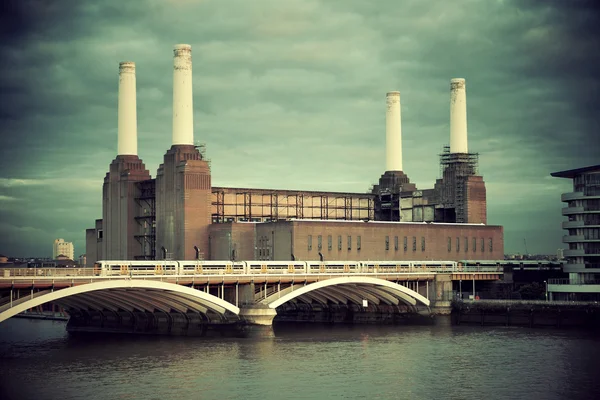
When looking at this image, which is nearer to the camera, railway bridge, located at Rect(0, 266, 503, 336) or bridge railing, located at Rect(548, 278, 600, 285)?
railway bridge, located at Rect(0, 266, 503, 336)

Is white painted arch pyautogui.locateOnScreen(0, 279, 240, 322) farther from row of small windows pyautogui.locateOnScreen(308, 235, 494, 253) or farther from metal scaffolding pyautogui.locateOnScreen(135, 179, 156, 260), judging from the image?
metal scaffolding pyautogui.locateOnScreen(135, 179, 156, 260)

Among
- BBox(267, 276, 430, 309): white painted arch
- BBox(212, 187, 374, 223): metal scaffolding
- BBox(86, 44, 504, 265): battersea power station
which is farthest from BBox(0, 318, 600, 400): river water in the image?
BBox(212, 187, 374, 223): metal scaffolding

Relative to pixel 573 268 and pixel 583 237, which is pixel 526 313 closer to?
pixel 573 268

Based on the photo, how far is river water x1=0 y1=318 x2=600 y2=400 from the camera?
7569 cm

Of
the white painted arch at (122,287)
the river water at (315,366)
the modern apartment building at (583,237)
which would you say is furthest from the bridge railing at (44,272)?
the modern apartment building at (583,237)

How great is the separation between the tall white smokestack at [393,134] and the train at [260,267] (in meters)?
28.4

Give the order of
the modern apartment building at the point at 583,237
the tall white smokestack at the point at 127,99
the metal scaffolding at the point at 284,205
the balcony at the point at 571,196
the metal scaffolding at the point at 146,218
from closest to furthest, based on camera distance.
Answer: the modern apartment building at the point at 583,237, the balcony at the point at 571,196, the tall white smokestack at the point at 127,99, the metal scaffolding at the point at 146,218, the metal scaffolding at the point at 284,205

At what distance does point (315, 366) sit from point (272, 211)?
262 ft

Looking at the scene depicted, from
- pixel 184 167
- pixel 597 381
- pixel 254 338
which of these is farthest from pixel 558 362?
pixel 184 167

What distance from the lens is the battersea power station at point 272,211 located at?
14412cm

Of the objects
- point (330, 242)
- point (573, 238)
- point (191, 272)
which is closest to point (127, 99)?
point (330, 242)

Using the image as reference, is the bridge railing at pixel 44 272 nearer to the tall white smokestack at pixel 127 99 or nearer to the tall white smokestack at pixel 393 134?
the tall white smokestack at pixel 127 99

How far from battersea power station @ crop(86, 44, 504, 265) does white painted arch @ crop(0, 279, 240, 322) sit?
30.0m

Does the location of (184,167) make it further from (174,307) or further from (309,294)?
(174,307)
